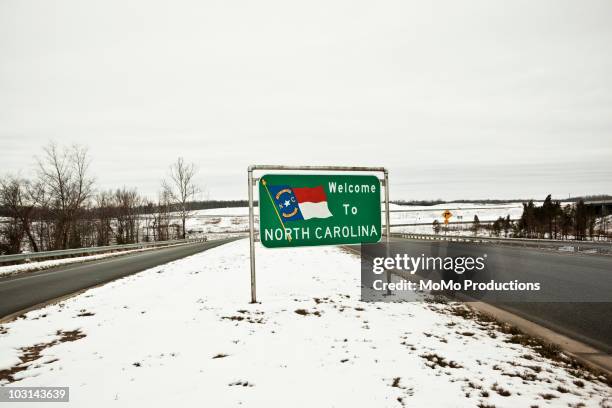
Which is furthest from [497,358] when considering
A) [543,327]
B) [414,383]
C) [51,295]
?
[51,295]

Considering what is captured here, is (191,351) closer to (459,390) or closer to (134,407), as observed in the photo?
(134,407)

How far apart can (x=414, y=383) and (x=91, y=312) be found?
620cm

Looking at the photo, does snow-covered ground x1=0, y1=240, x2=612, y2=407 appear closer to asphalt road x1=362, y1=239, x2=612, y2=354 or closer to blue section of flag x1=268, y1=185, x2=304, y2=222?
asphalt road x1=362, y1=239, x2=612, y2=354

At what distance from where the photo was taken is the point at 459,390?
333 centimetres

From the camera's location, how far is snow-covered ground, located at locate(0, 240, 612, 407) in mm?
3262

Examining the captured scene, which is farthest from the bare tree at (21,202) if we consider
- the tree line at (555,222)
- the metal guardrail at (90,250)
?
the tree line at (555,222)

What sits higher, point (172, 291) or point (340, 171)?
point (340, 171)

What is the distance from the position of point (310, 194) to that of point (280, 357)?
142 inches

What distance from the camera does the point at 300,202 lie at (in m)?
6.96

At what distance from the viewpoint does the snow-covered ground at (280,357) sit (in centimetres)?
326

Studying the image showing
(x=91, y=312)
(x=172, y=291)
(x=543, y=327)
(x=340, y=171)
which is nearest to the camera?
(x=543, y=327)

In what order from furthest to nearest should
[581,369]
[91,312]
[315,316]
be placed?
[91,312], [315,316], [581,369]

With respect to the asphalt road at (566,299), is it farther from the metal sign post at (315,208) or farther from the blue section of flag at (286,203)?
the blue section of flag at (286,203)

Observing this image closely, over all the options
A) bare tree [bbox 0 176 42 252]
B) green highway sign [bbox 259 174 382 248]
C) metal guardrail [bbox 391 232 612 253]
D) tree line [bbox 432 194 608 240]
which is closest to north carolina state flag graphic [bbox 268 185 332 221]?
green highway sign [bbox 259 174 382 248]
